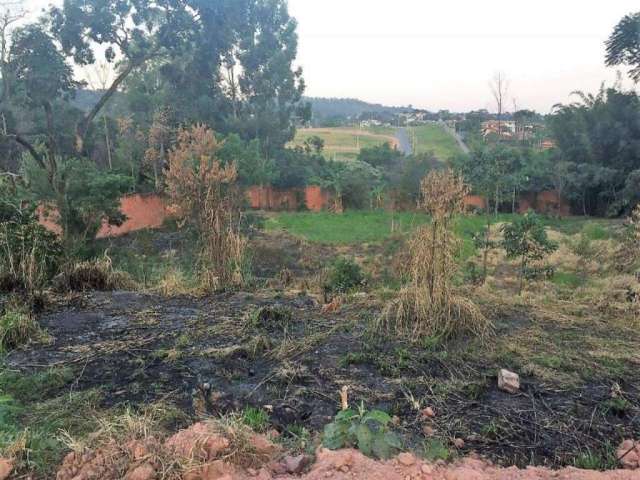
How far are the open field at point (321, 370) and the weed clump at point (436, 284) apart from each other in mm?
173

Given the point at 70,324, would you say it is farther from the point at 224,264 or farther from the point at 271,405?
the point at 271,405

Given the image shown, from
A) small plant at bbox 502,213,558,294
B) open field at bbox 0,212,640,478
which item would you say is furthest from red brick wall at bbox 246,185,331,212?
open field at bbox 0,212,640,478

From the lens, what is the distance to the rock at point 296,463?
2.38 m

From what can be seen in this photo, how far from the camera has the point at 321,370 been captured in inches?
140

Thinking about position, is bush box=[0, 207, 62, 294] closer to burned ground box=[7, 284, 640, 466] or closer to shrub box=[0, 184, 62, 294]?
shrub box=[0, 184, 62, 294]

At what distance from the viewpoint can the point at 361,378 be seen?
3.46 metres

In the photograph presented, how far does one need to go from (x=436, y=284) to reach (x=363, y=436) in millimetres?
2087

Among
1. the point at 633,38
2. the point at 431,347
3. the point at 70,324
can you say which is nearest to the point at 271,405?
the point at 431,347

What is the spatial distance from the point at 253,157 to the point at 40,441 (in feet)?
50.3

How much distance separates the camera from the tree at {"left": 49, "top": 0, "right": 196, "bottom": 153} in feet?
49.6

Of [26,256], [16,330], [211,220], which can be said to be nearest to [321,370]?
[16,330]

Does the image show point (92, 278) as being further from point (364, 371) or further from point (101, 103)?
point (101, 103)

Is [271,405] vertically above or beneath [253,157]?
beneath

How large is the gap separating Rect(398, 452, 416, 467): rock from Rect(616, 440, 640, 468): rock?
3.38 ft
